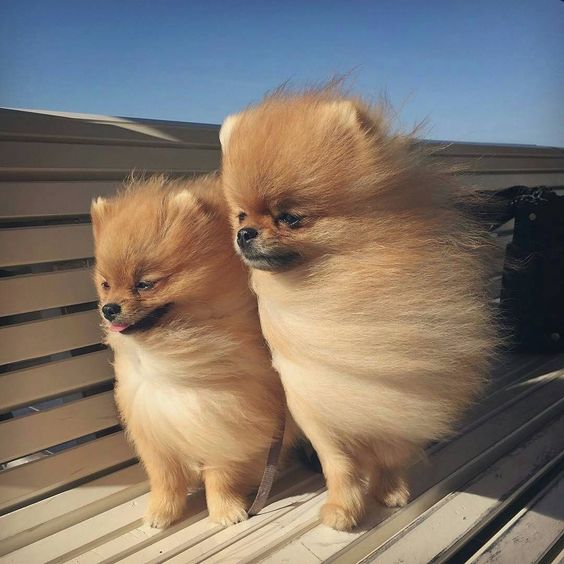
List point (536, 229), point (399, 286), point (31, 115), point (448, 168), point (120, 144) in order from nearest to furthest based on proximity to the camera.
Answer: point (399, 286) → point (448, 168) → point (31, 115) → point (120, 144) → point (536, 229)

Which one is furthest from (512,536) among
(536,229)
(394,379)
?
(536,229)

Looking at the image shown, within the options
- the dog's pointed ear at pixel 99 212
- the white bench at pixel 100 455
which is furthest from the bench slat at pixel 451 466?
the dog's pointed ear at pixel 99 212

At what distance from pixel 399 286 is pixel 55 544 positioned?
0.81 meters

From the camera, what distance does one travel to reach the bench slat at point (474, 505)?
91cm

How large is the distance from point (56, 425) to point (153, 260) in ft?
1.78

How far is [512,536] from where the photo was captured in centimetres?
95

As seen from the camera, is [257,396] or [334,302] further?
[257,396]

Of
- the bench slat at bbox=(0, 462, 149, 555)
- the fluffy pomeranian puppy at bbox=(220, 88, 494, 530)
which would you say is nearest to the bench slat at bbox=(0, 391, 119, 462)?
the bench slat at bbox=(0, 462, 149, 555)

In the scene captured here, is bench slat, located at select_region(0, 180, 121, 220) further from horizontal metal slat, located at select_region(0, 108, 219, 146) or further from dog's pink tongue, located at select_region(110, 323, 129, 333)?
dog's pink tongue, located at select_region(110, 323, 129, 333)

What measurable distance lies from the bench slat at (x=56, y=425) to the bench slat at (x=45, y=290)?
0.23 m

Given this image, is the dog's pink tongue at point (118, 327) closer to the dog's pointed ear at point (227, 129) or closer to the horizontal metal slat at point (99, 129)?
the dog's pointed ear at point (227, 129)

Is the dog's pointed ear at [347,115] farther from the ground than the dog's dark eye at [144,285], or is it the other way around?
the dog's pointed ear at [347,115]

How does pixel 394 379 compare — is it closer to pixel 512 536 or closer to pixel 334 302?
pixel 334 302

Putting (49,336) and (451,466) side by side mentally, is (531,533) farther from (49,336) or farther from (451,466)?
(49,336)
